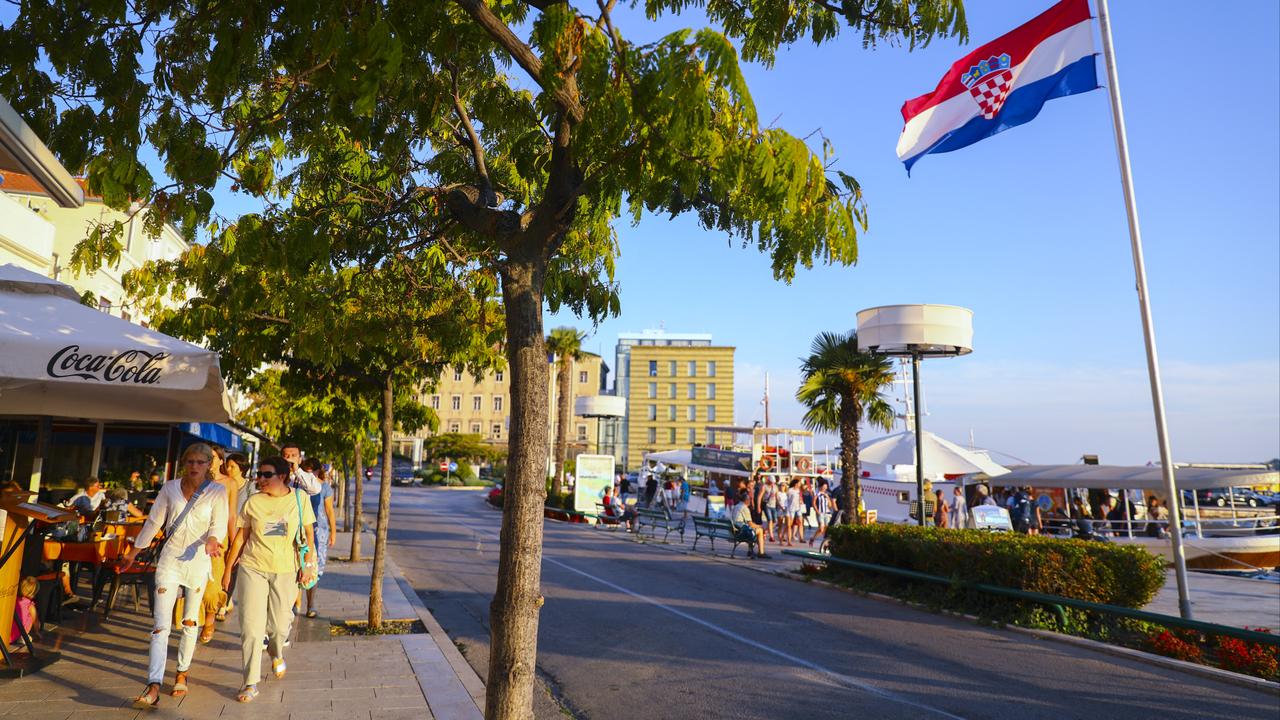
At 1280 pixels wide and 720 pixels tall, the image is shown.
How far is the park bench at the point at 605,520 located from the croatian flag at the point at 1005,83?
19363 mm

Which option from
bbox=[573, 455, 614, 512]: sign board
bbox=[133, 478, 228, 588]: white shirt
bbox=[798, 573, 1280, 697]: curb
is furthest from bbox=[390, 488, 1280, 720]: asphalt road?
bbox=[573, 455, 614, 512]: sign board

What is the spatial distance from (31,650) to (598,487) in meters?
24.0

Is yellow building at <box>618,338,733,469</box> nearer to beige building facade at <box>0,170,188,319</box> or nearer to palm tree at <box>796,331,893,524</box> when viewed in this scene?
beige building facade at <box>0,170,188,319</box>

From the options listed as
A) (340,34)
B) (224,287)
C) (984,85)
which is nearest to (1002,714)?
(340,34)

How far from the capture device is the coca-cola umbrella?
5.49 meters

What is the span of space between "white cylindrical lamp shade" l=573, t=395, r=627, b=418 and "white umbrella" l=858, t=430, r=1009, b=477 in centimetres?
1986

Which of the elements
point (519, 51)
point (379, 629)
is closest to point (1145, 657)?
point (379, 629)

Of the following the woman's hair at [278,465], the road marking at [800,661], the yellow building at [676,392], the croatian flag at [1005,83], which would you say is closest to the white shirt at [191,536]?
the woman's hair at [278,465]

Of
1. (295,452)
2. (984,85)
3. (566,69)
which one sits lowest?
(295,452)

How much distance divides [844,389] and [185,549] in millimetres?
17444

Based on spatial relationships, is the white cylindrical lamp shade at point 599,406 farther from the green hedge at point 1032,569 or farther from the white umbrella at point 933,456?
the green hedge at point 1032,569

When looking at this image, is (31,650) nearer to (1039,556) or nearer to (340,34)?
(340,34)

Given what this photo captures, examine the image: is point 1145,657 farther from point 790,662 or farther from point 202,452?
point 202,452

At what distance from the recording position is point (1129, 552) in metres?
10.8
